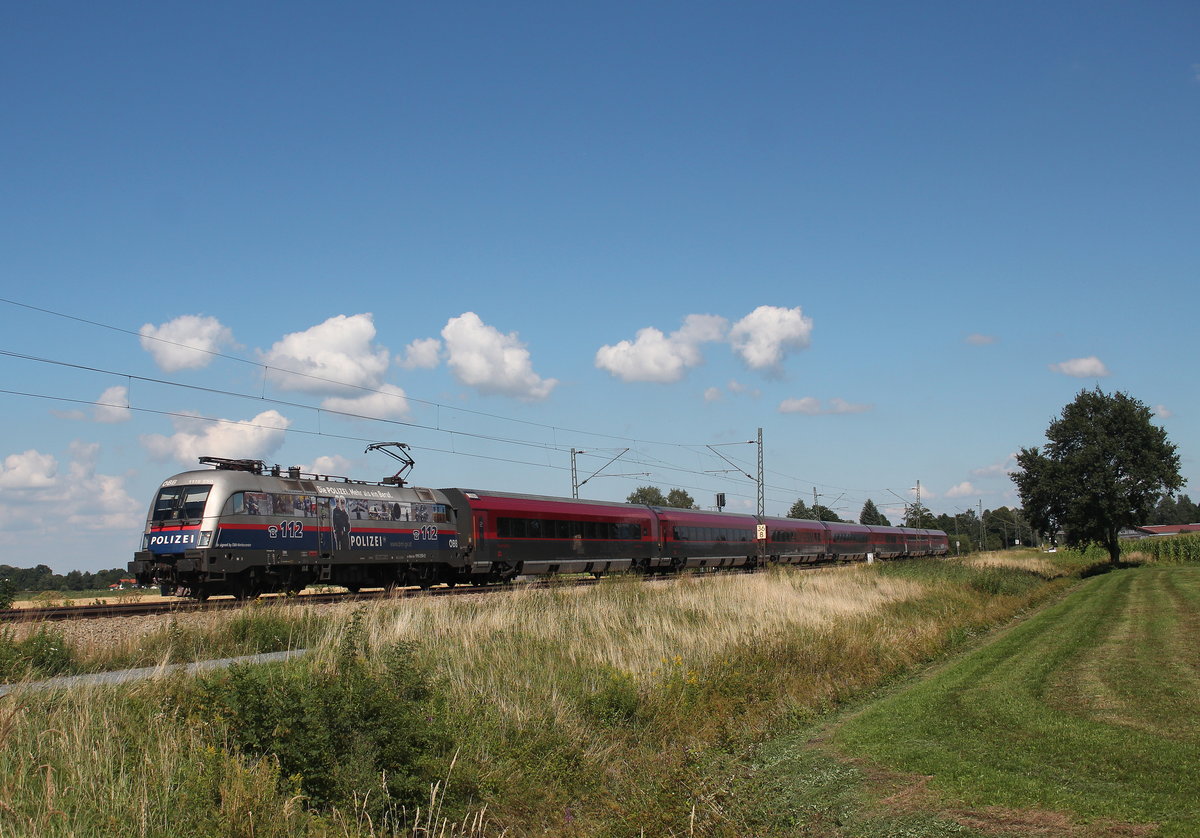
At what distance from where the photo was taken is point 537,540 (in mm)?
32875

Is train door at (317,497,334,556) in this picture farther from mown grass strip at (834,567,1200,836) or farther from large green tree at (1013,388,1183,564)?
large green tree at (1013,388,1183,564)

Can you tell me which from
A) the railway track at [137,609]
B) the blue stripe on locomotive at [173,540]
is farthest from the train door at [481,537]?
the blue stripe on locomotive at [173,540]

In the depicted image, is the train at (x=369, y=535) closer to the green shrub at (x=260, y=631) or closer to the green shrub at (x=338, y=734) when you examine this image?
the green shrub at (x=260, y=631)

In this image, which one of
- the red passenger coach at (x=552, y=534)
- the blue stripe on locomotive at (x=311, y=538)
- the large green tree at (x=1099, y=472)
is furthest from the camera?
the large green tree at (x=1099, y=472)

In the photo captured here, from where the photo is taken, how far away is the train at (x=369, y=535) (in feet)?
72.0

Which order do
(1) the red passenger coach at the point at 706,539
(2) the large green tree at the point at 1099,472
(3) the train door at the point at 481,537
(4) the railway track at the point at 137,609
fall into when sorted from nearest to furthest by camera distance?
(4) the railway track at the point at 137,609 < (3) the train door at the point at 481,537 < (1) the red passenger coach at the point at 706,539 < (2) the large green tree at the point at 1099,472

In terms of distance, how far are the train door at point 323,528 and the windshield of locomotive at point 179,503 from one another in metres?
3.28

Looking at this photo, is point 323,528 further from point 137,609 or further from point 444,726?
point 444,726

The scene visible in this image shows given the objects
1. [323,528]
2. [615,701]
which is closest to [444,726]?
[615,701]

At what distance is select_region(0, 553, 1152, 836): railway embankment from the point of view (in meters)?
7.00

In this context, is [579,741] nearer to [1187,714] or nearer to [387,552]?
[1187,714]

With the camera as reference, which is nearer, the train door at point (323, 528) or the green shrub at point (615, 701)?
the green shrub at point (615, 701)

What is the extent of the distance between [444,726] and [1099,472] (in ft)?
189

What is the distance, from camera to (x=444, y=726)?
9227mm
